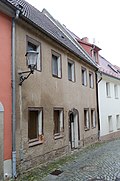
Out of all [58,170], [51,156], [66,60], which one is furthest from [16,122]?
[66,60]

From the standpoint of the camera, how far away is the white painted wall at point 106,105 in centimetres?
2148

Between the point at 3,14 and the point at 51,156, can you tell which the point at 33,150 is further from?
the point at 3,14

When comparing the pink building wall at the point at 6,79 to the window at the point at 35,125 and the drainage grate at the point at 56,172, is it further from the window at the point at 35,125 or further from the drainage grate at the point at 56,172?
the drainage grate at the point at 56,172

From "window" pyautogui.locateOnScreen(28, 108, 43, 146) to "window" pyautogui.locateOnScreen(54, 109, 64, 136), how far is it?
1.76 meters

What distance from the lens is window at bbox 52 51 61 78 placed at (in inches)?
507

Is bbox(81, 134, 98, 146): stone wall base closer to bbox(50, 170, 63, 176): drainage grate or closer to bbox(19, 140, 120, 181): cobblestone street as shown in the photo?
bbox(19, 140, 120, 181): cobblestone street

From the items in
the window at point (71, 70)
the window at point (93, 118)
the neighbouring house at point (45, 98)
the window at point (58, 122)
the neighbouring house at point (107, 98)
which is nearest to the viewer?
the neighbouring house at point (45, 98)

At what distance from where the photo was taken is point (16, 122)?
29.3 ft

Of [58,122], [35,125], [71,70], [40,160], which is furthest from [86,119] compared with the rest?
[40,160]

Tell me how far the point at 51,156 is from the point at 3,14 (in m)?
6.14

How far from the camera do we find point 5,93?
8445mm

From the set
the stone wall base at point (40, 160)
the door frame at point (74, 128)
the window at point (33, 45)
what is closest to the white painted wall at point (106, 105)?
the door frame at point (74, 128)

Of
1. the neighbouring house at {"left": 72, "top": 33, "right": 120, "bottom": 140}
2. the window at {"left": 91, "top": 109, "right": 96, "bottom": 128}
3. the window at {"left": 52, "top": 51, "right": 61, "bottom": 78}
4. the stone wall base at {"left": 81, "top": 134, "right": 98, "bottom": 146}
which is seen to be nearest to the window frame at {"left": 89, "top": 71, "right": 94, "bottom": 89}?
the neighbouring house at {"left": 72, "top": 33, "right": 120, "bottom": 140}

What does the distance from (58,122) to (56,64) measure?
284 centimetres
